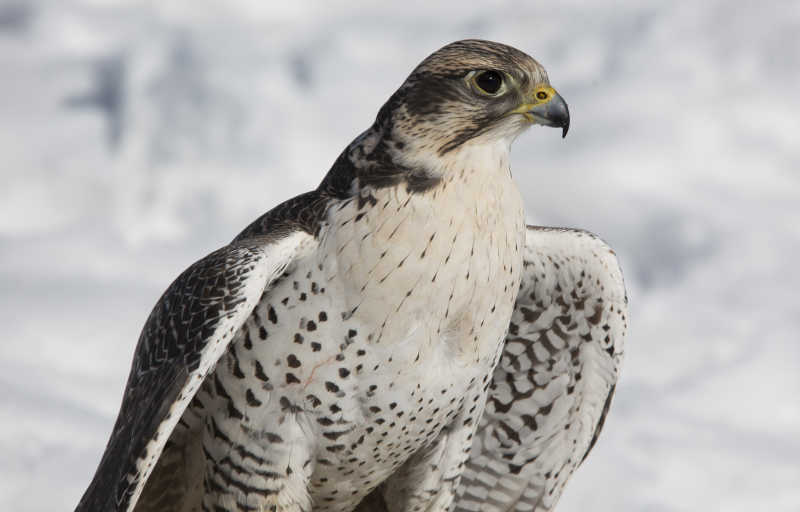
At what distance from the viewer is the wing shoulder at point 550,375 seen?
485 cm

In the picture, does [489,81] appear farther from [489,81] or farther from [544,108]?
[544,108]

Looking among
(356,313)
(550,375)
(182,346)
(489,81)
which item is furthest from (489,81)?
(550,375)

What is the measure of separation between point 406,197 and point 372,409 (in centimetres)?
79

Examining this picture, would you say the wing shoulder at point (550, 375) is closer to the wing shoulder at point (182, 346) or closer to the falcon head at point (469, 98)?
the falcon head at point (469, 98)

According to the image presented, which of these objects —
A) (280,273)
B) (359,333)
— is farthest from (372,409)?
(280,273)

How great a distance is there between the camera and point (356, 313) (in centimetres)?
397

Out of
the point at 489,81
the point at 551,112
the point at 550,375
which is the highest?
the point at 489,81

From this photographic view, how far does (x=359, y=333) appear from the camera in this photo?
13.1 ft

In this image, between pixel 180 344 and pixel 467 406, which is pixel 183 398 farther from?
pixel 467 406

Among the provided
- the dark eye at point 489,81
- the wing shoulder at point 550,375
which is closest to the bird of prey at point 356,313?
the dark eye at point 489,81

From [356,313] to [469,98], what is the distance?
34.4 inches

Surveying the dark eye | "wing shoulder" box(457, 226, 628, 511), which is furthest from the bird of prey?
"wing shoulder" box(457, 226, 628, 511)

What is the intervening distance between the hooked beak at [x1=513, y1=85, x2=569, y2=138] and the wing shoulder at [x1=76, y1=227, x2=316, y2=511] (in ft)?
3.04

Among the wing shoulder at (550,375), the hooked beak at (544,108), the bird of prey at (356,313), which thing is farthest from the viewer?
the wing shoulder at (550,375)
